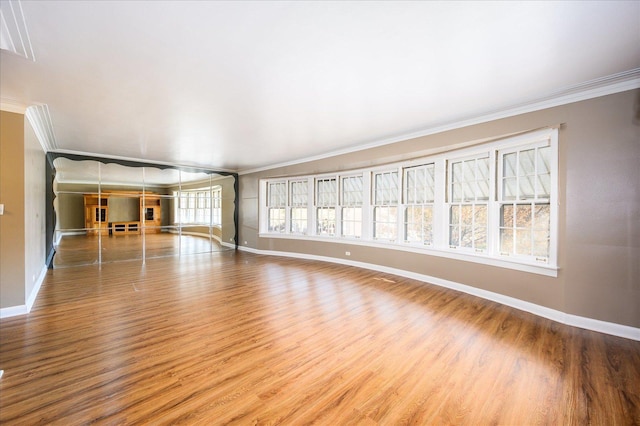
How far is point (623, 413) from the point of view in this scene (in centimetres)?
165

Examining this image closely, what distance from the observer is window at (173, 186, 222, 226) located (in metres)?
8.86

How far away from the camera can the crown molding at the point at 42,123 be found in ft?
10.9

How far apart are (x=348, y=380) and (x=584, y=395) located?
1695 millimetres

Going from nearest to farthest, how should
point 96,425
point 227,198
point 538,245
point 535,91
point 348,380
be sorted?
point 96,425 → point 348,380 → point 535,91 → point 538,245 → point 227,198

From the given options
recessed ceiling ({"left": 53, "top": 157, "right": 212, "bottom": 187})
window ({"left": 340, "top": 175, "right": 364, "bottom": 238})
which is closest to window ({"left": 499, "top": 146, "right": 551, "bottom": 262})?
window ({"left": 340, "top": 175, "right": 364, "bottom": 238})

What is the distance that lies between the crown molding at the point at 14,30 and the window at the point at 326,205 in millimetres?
5229

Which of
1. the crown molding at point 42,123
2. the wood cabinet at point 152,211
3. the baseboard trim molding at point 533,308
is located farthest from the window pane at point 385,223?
the wood cabinet at point 152,211

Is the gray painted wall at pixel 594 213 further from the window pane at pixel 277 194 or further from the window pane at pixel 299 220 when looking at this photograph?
the window pane at pixel 277 194

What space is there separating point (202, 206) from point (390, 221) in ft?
23.1

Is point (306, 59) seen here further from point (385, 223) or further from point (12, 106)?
point (385, 223)

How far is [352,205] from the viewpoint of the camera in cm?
606

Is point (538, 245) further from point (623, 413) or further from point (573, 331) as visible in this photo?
point (623, 413)

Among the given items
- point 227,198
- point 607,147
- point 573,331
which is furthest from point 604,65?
point 227,198

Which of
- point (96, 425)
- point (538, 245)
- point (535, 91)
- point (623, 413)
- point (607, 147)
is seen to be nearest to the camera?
point (96, 425)
